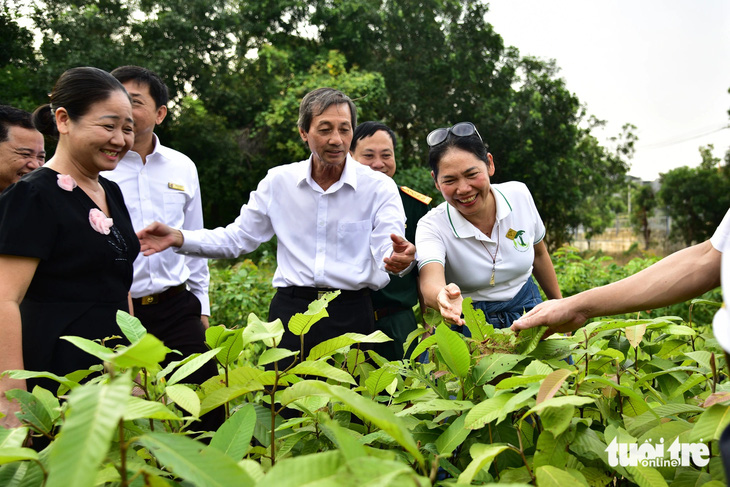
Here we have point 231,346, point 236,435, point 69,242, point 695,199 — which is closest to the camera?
point 236,435

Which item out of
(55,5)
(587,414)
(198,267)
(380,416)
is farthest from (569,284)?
(55,5)

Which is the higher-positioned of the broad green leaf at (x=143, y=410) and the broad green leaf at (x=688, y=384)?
the broad green leaf at (x=143, y=410)

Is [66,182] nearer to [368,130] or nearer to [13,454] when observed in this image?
[13,454]

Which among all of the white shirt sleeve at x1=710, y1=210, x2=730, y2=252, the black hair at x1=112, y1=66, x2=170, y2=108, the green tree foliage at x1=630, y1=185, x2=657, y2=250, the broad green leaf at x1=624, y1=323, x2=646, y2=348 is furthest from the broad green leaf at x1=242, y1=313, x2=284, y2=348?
the green tree foliage at x1=630, y1=185, x2=657, y2=250

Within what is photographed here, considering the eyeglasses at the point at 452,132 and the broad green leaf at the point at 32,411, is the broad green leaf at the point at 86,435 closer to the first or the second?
the broad green leaf at the point at 32,411

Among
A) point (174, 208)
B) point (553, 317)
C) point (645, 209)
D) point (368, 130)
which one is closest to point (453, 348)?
point (553, 317)

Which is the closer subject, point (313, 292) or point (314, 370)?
point (314, 370)

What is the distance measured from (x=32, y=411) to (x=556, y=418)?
88cm

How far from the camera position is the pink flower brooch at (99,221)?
6.24 ft

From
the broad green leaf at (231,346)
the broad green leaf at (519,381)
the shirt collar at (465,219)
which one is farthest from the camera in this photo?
the shirt collar at (465,219)

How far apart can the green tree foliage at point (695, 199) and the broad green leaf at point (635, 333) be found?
25.3m

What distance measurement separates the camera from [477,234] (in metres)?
2.49

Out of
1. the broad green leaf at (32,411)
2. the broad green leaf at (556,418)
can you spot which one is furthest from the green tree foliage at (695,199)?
the broad green leaf at (32,411)

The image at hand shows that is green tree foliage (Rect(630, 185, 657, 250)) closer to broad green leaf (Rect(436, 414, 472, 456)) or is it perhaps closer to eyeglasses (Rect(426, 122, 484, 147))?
eyeglasses (Rect(426, 122, 484, 147))
